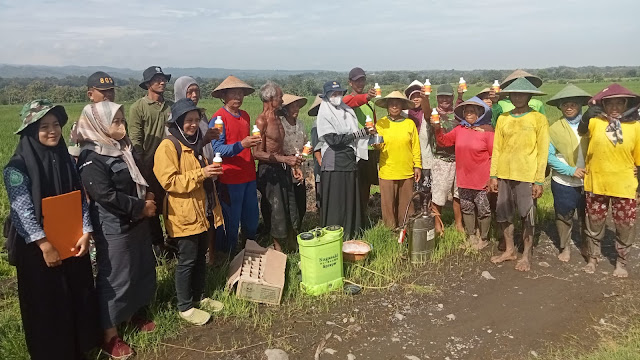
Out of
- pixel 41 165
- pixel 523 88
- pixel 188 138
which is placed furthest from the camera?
pixel 523 88

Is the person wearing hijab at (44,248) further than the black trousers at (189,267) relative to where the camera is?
No

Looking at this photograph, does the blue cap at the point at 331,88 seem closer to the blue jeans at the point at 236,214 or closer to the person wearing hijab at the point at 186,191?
the blue jeans at the point at 236,214

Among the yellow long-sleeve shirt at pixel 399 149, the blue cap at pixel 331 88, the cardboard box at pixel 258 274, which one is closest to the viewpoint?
the cardboard box at pixel 258 274

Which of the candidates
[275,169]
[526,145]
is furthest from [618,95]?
[275,169]

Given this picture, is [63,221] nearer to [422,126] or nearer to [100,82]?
[100,82]

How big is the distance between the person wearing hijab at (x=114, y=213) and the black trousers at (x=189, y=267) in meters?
0.30

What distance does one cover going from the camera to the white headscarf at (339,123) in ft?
16.8

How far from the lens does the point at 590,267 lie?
4.79 meters

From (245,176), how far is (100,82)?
5.79 feet

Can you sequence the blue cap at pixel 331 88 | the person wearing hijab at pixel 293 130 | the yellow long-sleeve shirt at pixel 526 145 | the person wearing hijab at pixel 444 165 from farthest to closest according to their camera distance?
the person wearing hijab at pixel 444 165, the blue cap at pixel 331 88, the person wearing hijab at pixel 293 130, the yellow long-sleeve shirt at pixel 526 145

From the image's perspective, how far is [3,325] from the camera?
3484 mm

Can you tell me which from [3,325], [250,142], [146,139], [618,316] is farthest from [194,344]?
[618,316]

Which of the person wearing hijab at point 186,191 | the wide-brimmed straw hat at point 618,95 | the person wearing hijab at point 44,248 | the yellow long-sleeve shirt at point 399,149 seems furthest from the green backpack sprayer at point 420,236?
the person wearing hijab at point 44,248

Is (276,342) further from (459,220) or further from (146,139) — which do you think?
(459,220)
